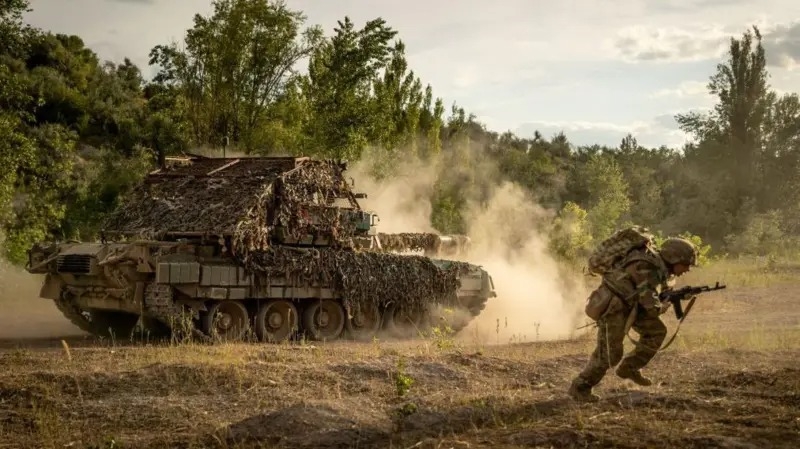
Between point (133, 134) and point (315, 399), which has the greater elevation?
point (133, 134)

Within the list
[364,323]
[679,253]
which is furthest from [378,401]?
[364,323]

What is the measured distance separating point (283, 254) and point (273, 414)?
8.11 metres

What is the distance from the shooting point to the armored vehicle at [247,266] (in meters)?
14.7

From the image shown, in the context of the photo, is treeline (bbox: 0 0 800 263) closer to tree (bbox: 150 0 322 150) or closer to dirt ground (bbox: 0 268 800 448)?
tree (bbox: 150 0 322 150)

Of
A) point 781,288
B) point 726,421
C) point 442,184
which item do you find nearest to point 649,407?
point 726,421

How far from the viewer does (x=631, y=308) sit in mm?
8953

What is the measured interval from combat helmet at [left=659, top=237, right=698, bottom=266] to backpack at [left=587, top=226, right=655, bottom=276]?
19cm

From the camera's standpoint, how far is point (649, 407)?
8.40 metres

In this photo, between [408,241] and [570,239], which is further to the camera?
[570,239]

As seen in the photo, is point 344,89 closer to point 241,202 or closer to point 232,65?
point 232,65

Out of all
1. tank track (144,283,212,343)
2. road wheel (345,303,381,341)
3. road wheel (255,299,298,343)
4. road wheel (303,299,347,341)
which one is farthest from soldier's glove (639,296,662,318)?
road wheel (345,303,381,341)

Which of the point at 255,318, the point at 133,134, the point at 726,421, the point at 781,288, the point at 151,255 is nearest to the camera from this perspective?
the point at 726,421

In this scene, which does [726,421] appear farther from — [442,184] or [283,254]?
[442,184]

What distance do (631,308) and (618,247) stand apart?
0.58m
